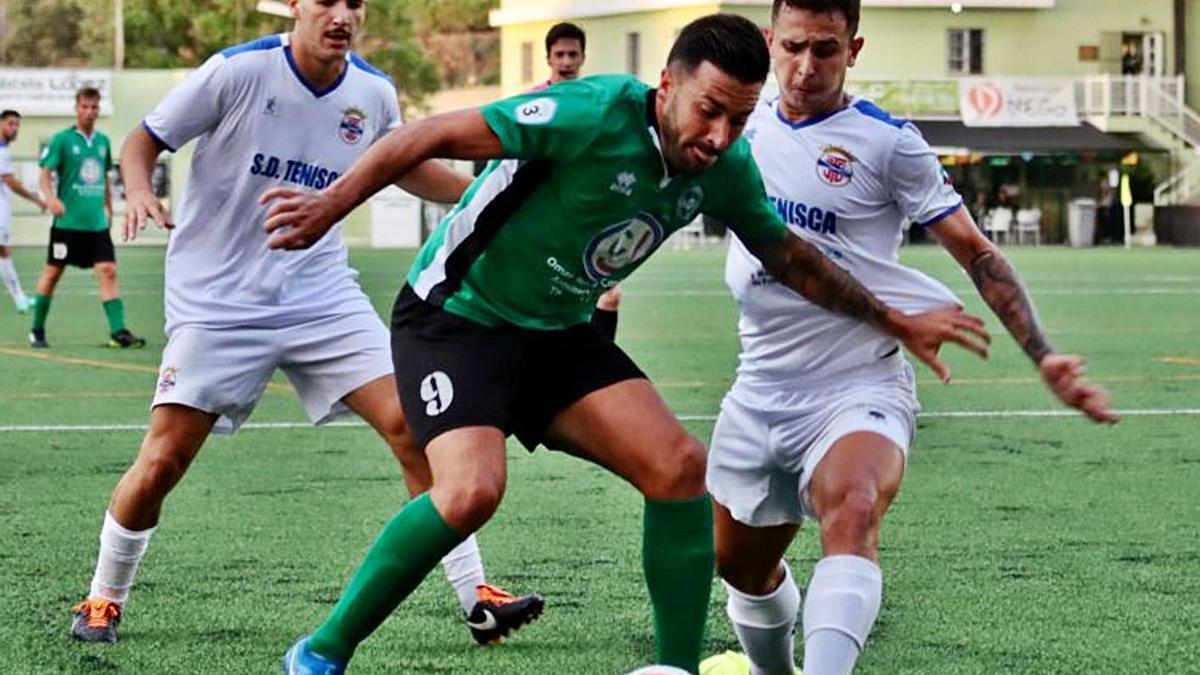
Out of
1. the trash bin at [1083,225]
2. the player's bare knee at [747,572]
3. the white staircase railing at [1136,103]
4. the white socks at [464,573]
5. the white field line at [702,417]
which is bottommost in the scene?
the trash bin at [1083,225]

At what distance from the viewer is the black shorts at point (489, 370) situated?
6.16 m

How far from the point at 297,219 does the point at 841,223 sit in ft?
5.37

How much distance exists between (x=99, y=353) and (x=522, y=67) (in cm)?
5790

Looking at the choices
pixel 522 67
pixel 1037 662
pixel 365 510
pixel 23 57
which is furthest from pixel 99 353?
pixel 23 57

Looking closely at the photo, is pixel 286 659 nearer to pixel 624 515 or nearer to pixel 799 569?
pixel 799 569

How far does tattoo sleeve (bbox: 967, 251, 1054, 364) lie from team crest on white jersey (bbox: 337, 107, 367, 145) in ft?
7.49

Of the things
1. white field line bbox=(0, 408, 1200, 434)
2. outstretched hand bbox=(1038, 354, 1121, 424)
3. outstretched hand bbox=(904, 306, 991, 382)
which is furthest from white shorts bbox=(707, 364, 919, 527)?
white field line bbox=(0, 408, 1200, 434)

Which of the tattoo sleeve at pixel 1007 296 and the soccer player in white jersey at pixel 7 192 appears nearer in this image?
the tattoo sleeve at pixel 1007 296

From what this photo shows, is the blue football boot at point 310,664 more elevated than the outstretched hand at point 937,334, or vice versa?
the outstretched hand at point 937,334

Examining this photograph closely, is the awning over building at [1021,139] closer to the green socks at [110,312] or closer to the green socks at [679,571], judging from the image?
the green socks at [110,312]

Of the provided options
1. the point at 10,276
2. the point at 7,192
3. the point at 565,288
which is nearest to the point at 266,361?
the point at 565,288

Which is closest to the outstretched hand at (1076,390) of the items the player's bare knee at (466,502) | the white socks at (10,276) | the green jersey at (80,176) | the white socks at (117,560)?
the player's bare knee at (466,502)

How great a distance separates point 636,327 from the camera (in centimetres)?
2398

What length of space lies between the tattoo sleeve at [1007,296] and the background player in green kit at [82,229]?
583 inches
